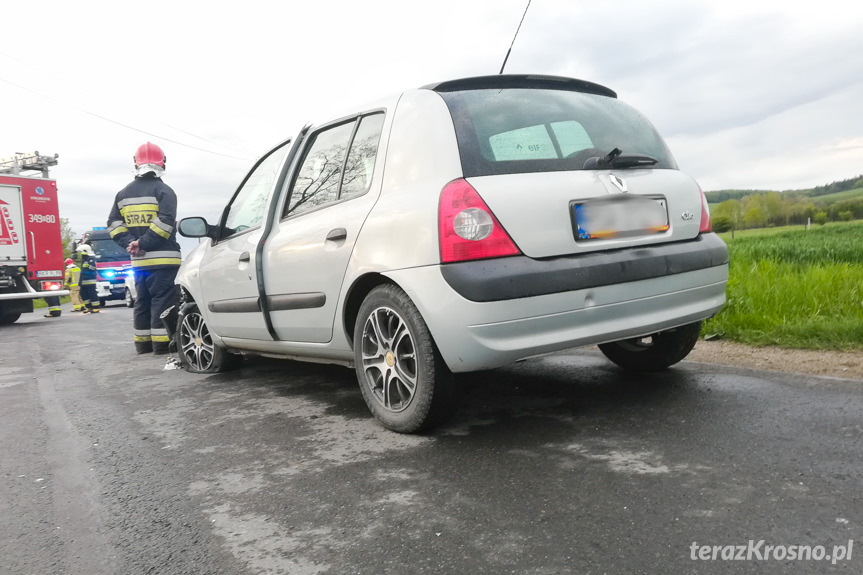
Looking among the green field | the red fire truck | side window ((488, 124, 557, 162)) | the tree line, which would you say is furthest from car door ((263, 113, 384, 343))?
the tree line

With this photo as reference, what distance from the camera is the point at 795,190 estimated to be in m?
52.6

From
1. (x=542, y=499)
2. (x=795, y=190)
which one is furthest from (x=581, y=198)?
(x=795, y=190)

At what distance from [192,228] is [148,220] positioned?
2510 millimetres

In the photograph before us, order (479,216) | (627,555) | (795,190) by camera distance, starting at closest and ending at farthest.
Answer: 1. (627,555)
2. (479,216)
3. (795,190)

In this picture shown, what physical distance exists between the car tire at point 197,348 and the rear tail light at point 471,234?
3.27 meters

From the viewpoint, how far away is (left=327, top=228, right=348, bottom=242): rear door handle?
11.9 ft

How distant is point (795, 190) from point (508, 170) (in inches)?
2246

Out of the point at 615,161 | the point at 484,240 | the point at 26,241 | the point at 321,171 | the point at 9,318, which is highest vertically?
the point at 26,241

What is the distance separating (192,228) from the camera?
5.24 m

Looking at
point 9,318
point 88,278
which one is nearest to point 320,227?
point 9,318

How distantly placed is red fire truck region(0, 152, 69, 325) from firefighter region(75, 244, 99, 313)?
101 inches

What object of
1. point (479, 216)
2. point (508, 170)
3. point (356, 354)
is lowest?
point (356, 354)

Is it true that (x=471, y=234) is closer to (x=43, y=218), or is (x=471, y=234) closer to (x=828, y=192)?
(x=43, y=218)

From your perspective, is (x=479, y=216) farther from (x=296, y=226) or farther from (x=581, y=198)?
(x=296, y=226)
